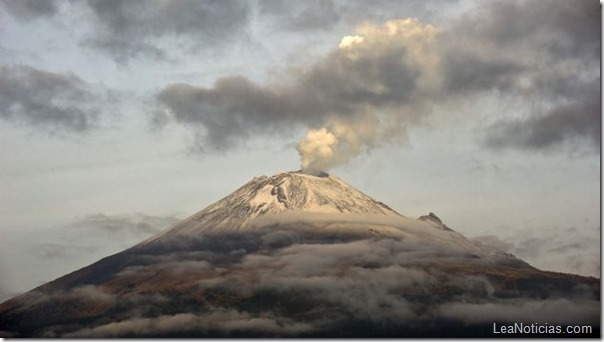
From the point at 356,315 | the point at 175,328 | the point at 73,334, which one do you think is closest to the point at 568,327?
the point at 356,315

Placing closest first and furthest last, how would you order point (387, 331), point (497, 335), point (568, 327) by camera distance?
point (568, 327) < point (497, 335) < point (387, 331)

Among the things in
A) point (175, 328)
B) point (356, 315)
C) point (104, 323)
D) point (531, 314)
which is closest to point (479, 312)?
point (531, 314)

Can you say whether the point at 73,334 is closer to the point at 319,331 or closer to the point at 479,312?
the point at 319,331

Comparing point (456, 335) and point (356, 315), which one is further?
point (356, 315)

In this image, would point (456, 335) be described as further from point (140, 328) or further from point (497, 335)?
point (140, 328)

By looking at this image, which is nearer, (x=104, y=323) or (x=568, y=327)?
(x=568, y=327)

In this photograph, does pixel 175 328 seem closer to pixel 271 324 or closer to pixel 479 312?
pixel 271 324

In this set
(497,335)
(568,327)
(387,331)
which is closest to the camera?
(568,327)

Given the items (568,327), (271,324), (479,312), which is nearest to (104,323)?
(271,324)
